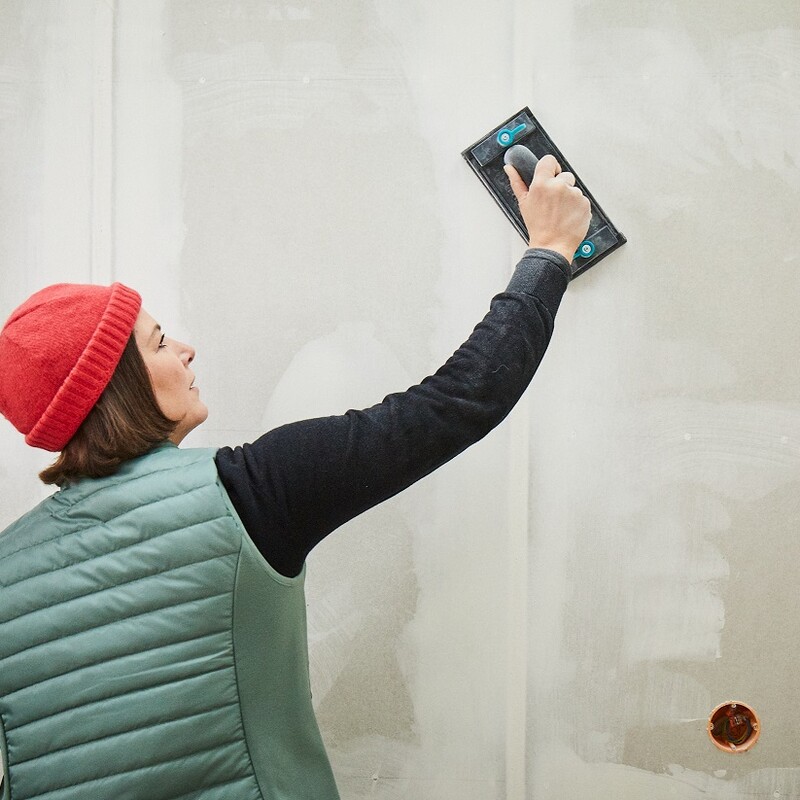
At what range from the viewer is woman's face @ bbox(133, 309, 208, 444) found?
97 cm

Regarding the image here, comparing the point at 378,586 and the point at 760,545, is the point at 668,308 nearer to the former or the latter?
the point at 760,545

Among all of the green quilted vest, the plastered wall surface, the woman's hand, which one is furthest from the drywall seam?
the woman's hand

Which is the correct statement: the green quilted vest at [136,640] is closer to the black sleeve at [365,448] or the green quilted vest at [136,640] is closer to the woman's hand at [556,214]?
the black sleeve at [365,448]

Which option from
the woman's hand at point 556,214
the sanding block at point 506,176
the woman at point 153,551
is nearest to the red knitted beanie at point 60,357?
the woman at point 153,551

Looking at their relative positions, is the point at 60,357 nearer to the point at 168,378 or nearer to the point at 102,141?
the point at 168,378

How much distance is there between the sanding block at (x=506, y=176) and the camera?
4.24 ft

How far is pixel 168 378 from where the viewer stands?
0.98 metres

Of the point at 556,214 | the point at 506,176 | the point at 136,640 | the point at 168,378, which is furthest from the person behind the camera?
the point at 506,176

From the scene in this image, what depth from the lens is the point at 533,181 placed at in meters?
1.18

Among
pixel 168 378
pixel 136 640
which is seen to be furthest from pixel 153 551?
pixel 168 378

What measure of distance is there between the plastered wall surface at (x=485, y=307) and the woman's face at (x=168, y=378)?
1.18ft

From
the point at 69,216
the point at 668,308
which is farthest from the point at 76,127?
the point at 668,308

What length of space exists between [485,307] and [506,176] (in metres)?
0.23

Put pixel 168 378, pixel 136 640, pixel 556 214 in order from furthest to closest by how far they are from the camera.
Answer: pixel 556 214
pixel 168 378
pixel 136 640
